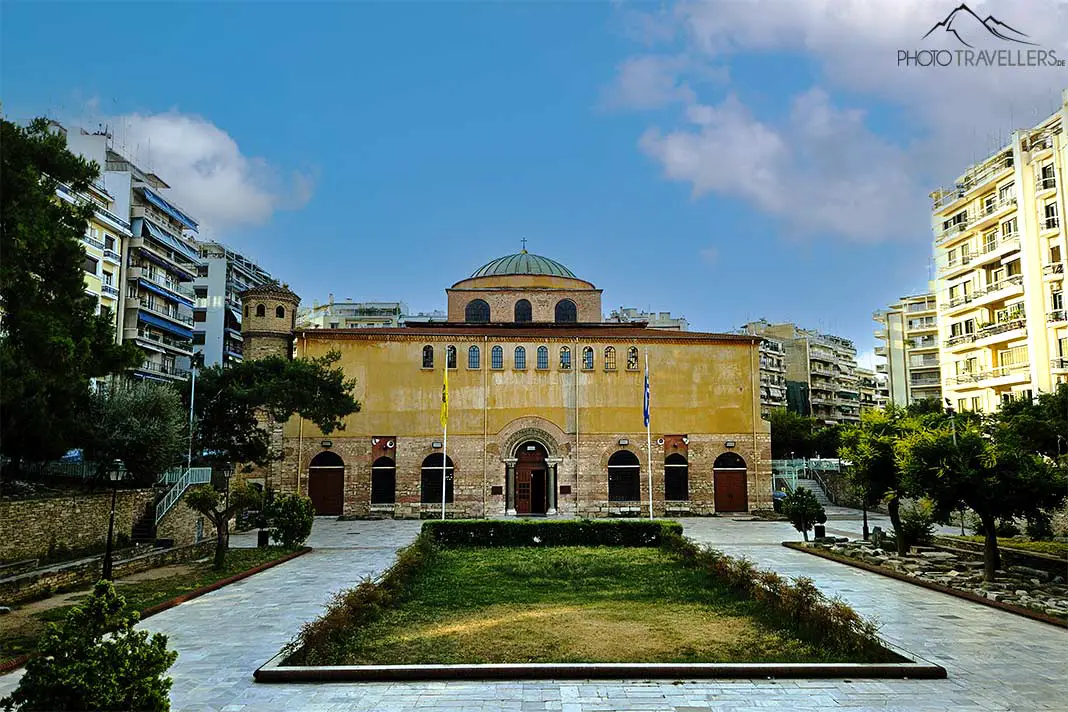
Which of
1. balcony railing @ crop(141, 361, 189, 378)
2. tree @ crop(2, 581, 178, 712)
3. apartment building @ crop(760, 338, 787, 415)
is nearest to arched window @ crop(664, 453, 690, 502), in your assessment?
balcony railing @ crop(141, 361, 189, 378)

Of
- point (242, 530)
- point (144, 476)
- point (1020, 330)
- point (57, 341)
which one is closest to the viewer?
point (57, 341)

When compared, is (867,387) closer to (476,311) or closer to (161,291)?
(476,311)

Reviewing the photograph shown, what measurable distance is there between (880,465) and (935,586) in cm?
515

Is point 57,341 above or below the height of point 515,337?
below

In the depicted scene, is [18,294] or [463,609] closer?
[463,609]

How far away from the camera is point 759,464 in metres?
37.9

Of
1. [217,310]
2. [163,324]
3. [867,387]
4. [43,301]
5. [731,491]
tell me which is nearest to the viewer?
[43,301]

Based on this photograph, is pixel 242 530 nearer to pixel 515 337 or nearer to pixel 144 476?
pixel 144 476

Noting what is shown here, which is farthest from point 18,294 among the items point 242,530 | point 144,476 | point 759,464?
point 759,464

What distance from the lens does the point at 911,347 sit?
213 feet

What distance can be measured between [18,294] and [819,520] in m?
23.1

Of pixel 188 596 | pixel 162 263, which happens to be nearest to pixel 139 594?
pixel 188 596

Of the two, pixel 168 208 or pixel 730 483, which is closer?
pixel 730 483

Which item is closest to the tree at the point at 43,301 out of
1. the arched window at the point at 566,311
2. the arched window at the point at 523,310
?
the arched window at the point at 523,310
